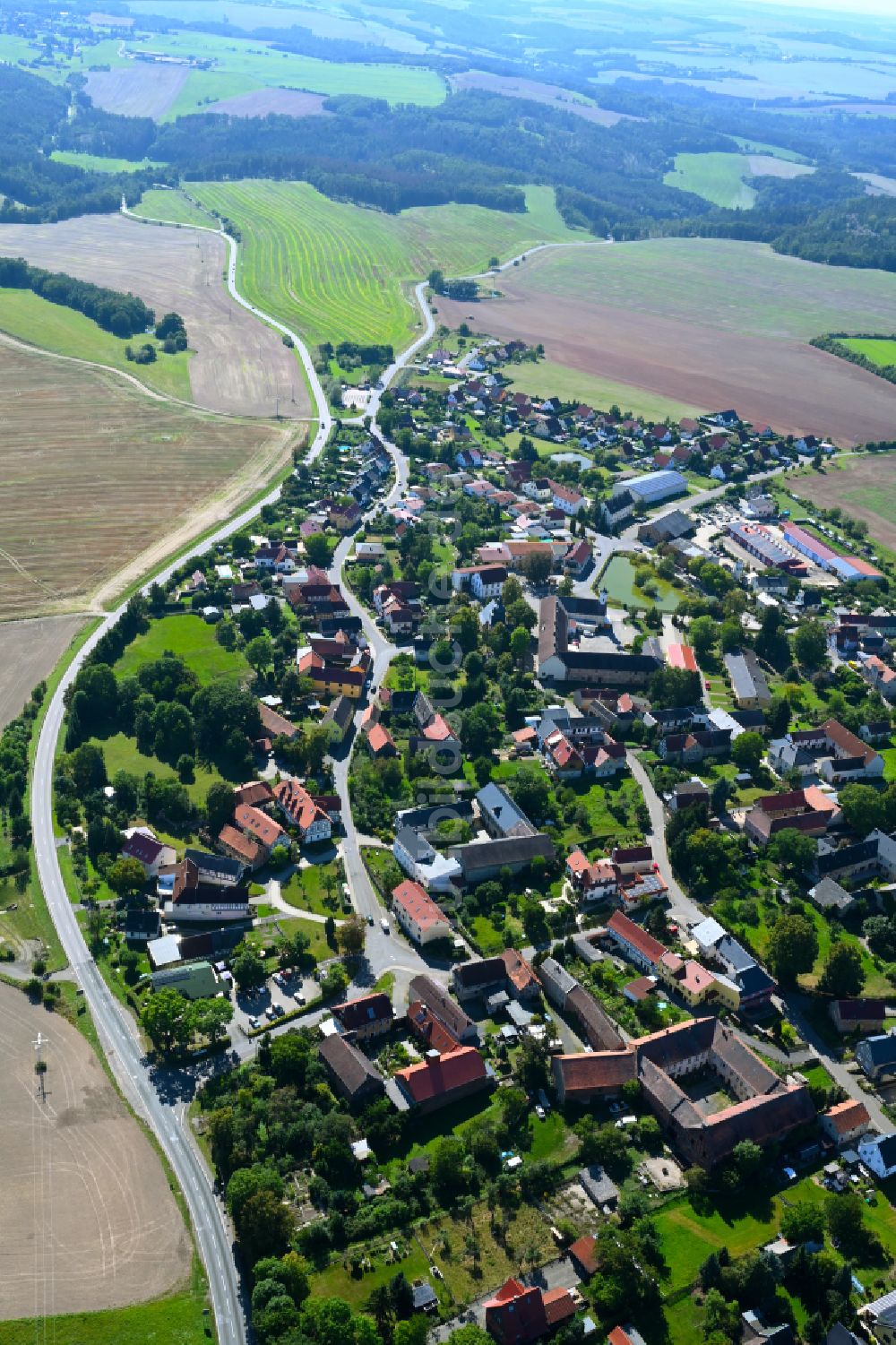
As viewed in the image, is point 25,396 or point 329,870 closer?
point 329,870

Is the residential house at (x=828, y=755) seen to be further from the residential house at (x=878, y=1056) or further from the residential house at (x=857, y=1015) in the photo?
the residential house at (x=878, y=1056)

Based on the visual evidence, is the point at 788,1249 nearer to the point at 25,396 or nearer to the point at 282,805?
the point at 282,805

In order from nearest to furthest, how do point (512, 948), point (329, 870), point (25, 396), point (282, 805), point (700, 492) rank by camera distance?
point (512, 948), point (329, 870), point (282, 805), point (700, 492), point (25, 396)

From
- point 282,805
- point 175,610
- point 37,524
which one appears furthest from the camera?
point 37,524

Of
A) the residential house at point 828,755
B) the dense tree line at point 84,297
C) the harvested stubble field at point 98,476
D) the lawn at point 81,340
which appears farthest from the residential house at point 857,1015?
the dense tree line at point 84,297

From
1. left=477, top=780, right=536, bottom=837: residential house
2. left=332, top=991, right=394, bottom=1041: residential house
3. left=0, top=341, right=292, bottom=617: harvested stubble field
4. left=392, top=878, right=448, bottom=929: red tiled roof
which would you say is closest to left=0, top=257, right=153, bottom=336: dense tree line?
left=0, top=341, right=292, bottom=617: harvested stubble field

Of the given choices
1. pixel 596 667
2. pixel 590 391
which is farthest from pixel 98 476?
pixel 590 391

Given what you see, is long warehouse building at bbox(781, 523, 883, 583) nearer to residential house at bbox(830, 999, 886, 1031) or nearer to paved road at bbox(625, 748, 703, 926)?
paved road at bbox(625, 748, 703, 926)

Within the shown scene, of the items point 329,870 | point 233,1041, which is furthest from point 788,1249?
point 329,870
